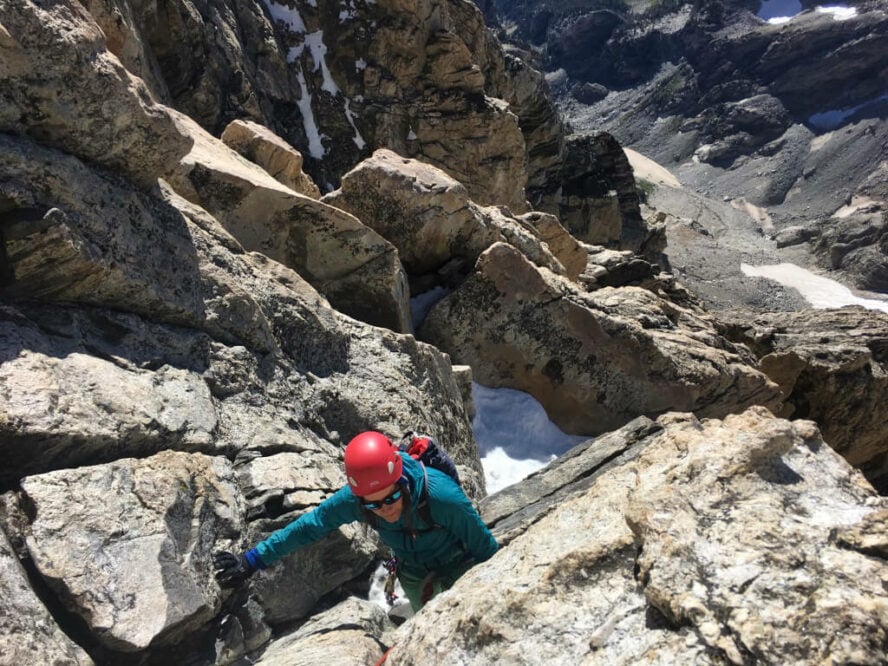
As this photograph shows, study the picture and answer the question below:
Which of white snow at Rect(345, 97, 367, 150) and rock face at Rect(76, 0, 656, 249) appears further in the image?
white snow at Rect(345, 97, 367, 150)

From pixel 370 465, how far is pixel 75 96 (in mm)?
5695

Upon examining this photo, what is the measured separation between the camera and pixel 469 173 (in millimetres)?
40812

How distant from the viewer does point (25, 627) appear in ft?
14.5

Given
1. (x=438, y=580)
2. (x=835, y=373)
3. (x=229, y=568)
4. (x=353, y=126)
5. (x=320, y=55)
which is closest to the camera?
(x=229, y=568)

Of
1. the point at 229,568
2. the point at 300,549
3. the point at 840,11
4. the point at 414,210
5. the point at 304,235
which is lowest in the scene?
the point at 300,549

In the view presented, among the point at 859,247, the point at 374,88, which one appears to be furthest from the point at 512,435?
the point at 859,247

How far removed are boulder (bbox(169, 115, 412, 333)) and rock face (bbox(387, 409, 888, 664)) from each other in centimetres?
838

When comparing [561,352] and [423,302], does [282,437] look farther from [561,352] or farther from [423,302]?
[561,352]

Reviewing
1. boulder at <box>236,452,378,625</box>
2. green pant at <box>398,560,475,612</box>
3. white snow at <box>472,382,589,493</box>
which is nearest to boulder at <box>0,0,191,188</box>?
boulder at <box>236,452,378,625</box>

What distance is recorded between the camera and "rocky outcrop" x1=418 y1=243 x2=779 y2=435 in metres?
15.1

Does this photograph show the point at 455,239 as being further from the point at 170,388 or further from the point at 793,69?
the point at 793,69

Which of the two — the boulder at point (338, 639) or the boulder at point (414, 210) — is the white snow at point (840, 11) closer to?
the boulder at point (414, 210)

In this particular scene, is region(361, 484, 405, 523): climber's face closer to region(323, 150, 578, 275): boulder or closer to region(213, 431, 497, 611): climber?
region(213, 431, 497, 611): climber

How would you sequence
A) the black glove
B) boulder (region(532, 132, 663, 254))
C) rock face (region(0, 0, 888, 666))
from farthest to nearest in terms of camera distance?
boulder (region(532, 132, 663, 254))
the black glove
rock face (region(0, 0, 888, 666))
